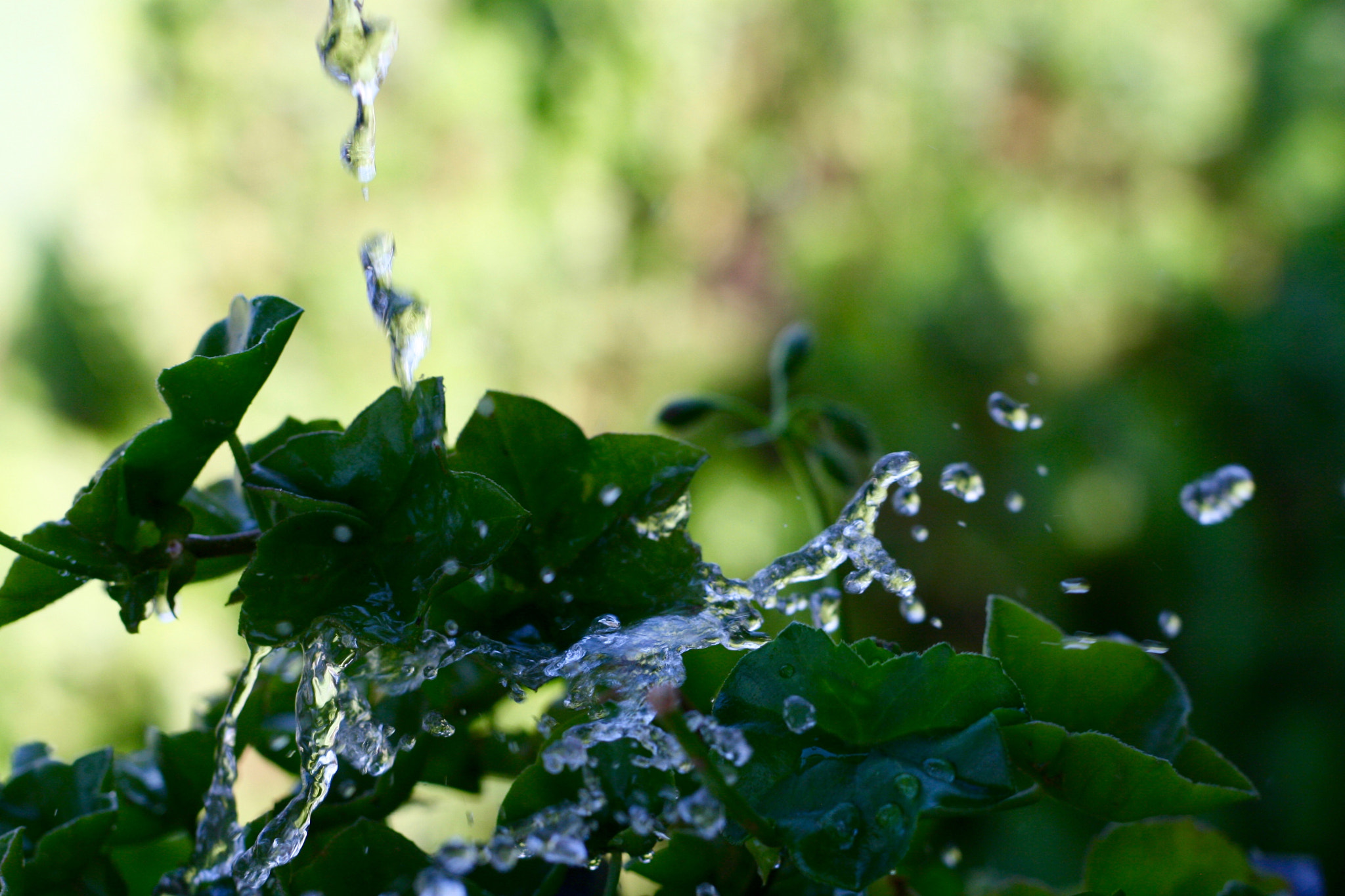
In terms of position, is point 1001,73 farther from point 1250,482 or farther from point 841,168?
point 1250,482

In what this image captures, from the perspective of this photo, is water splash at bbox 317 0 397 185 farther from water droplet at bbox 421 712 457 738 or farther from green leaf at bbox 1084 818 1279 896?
green leaf at bbox 1084 818 1279 896

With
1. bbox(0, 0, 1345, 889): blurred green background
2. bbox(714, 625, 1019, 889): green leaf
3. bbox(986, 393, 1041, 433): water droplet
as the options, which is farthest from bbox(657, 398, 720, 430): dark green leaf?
bbox(0, 0, 1345, 889): blurred green background

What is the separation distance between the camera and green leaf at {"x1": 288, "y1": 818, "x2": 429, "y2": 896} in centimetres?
18

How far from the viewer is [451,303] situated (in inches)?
67.4

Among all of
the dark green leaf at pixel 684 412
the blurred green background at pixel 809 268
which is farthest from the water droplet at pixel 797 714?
the blurred green background at pixel 809 268

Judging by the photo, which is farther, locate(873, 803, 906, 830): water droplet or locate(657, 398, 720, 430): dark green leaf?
locate(657, 398, 720, 430): dark green leaf

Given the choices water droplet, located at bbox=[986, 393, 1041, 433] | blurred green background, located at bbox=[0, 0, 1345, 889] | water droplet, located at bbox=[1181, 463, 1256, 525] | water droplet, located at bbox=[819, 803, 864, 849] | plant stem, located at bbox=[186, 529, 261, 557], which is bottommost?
water droplet, located at bbox=[819, 803, 864, 849]

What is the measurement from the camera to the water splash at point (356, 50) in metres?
0.25

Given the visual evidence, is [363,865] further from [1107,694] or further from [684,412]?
[684,412]

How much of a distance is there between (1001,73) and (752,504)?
2.86ft

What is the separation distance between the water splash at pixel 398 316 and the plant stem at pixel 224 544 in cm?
4

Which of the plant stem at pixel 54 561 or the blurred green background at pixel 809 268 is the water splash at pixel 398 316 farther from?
the blurred green background at pixel 809 268

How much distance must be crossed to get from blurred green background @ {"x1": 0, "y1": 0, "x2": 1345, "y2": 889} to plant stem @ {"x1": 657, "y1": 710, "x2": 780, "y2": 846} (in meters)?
1.45

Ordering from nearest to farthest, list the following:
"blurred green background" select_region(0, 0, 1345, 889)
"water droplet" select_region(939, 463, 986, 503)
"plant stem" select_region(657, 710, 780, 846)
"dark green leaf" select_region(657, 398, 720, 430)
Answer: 1. "plant stem" select_region(657, 710, 780, 846)
2. "water droplet" select_region(939, 463, 986, 503)
3. "dark green leaf" select_region(657, 398, 720, 430)
4. "blurred green background" select_region(0, 0, 1345, 889)
